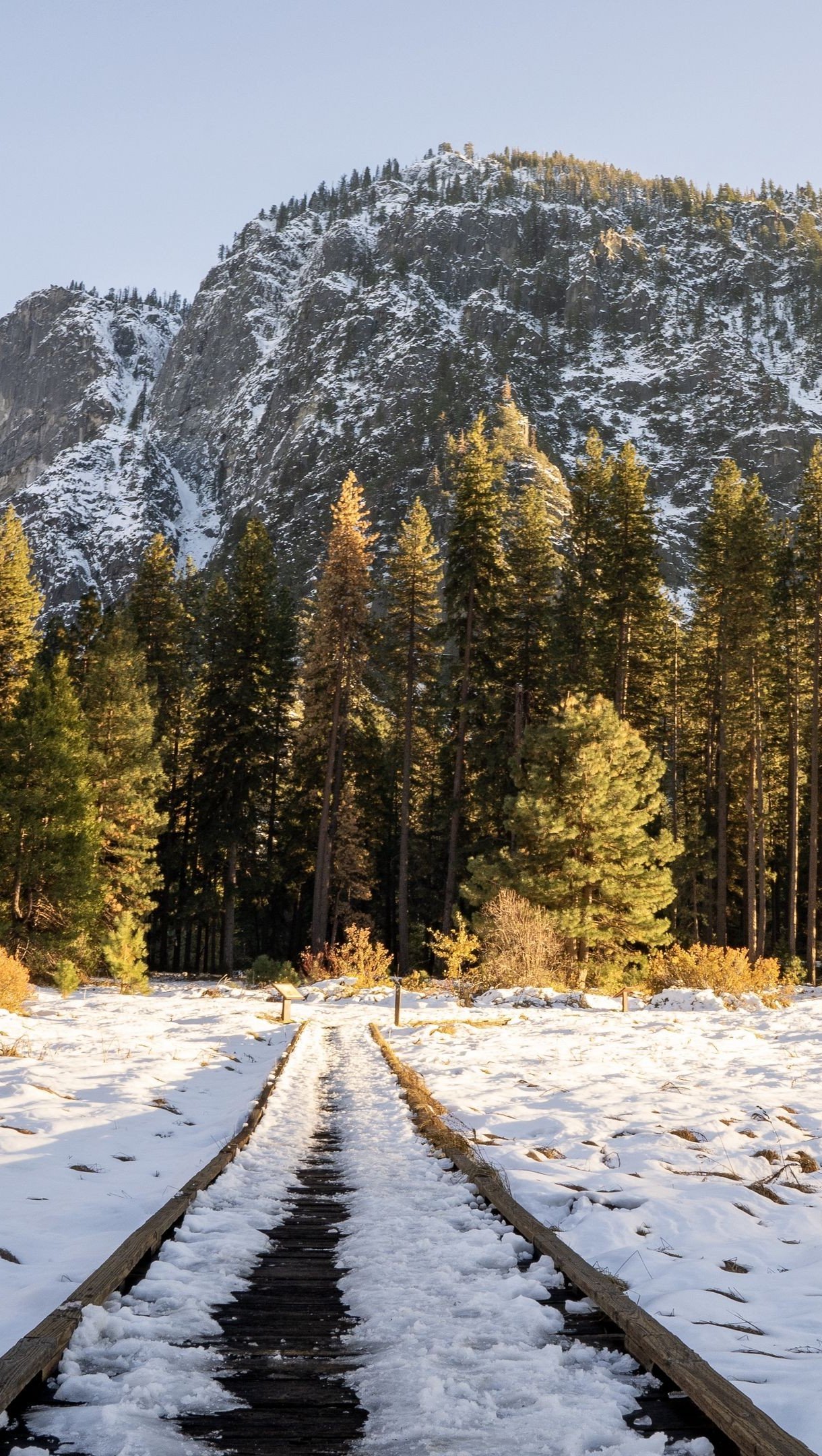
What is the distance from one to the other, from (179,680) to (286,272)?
587ft

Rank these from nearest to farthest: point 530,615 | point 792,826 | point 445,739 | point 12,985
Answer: point 12,985 < point 792,826 < point 530,615 < point 445,739

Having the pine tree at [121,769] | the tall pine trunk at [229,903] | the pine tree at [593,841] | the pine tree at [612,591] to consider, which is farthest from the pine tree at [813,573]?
the pine tree at [121,769]

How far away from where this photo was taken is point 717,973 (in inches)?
907

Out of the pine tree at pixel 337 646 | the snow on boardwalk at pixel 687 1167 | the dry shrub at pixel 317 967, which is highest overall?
the pine tree at pixel 337 646

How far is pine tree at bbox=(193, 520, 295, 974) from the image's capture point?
40.7m

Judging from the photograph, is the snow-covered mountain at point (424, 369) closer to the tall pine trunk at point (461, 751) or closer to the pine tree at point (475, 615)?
the pine tree at point (475, 615)

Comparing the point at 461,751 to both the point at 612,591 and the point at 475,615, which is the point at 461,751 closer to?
the point at 475,615

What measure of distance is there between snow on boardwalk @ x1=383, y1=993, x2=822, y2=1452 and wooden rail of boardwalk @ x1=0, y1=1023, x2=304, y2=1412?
223 cm

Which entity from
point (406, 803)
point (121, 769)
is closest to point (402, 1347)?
point (121, 769)

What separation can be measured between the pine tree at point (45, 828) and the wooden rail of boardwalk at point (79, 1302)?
66.6 feet

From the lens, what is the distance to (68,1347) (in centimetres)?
299

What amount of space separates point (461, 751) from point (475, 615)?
6016 mm

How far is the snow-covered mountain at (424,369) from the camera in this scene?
128 metres

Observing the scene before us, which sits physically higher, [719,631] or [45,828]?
[719,631]
